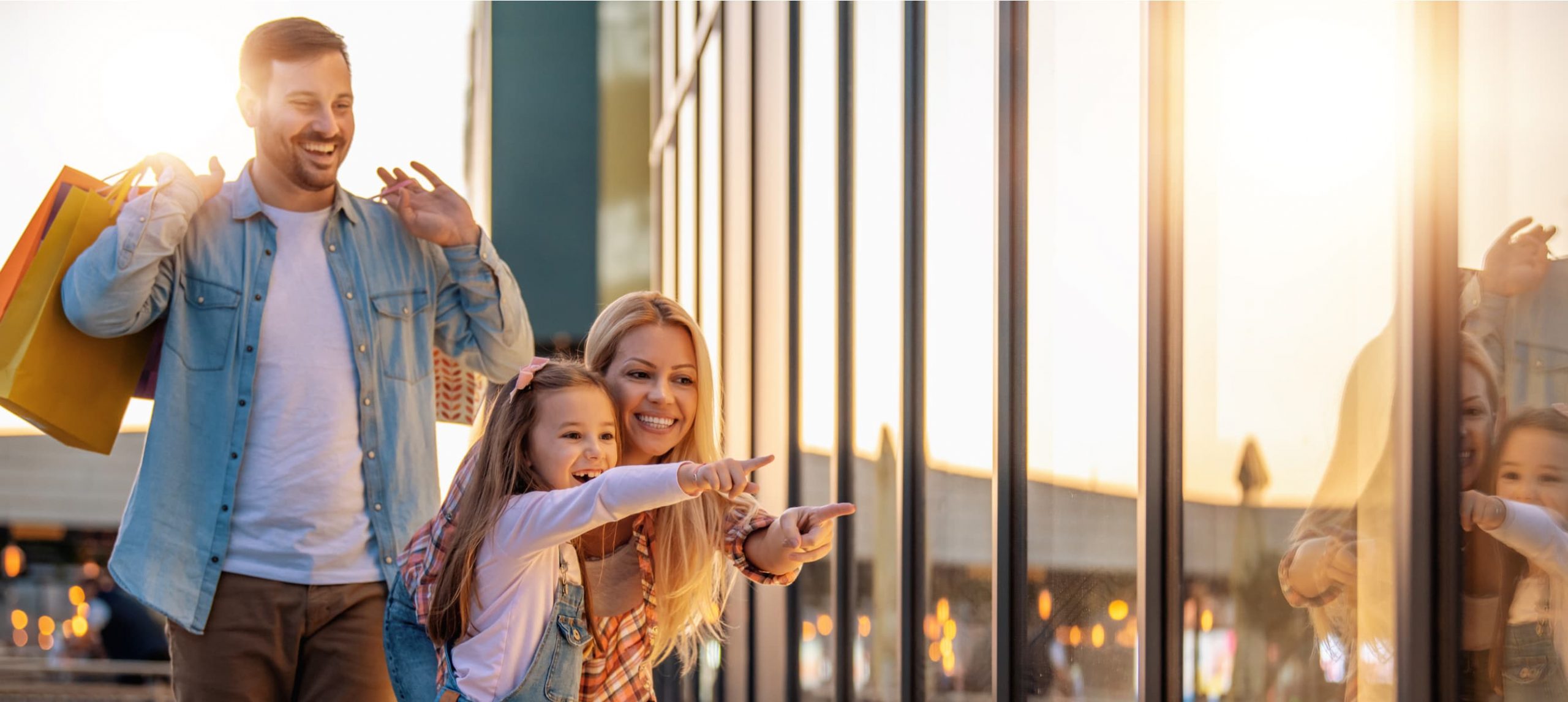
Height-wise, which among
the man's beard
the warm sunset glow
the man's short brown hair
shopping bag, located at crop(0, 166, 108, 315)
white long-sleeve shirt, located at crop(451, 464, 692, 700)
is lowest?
the warm sunset glow

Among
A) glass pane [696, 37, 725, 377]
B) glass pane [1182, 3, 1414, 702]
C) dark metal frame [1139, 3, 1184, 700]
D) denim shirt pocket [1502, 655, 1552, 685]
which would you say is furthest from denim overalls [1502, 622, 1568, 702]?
glass pane [696, 37, 725, 377]

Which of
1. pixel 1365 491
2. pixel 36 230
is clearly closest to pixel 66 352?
pixel 36 230

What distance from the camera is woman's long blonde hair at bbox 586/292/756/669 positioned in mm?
2385

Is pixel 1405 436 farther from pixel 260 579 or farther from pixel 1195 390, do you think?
pixel 260 579

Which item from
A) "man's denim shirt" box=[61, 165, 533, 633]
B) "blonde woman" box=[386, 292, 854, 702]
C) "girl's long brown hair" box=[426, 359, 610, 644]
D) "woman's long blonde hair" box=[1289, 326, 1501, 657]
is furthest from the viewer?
"man's denim shirt" box=[61, 165, 533, 633]

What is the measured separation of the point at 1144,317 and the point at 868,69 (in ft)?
5.26

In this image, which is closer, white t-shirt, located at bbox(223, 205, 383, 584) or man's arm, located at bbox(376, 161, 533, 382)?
white t-shirt, located at bbox(223, 205, 383, 584)

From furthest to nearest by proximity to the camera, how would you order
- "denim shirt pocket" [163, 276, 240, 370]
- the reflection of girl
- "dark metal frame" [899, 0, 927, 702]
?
"dark metal frame" [899, 0, 927, 702], "denim shirt pocket" [163, 276, 240, 370], the reflection of girl

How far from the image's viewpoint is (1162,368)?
6.42 ft

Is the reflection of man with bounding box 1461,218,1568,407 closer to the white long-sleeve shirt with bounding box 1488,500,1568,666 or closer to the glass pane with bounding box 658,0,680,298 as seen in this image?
the white long-sleeve shirt with bounding box 1488,500,1568,666

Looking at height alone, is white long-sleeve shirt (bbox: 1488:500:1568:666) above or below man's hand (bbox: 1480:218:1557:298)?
below

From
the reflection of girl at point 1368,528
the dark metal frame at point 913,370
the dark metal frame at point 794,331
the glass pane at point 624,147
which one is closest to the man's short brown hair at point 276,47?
the dark metal frame at point 913,370

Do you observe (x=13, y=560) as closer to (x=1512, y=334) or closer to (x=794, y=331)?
(x=794, y=331)

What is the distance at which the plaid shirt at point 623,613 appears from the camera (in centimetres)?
226
